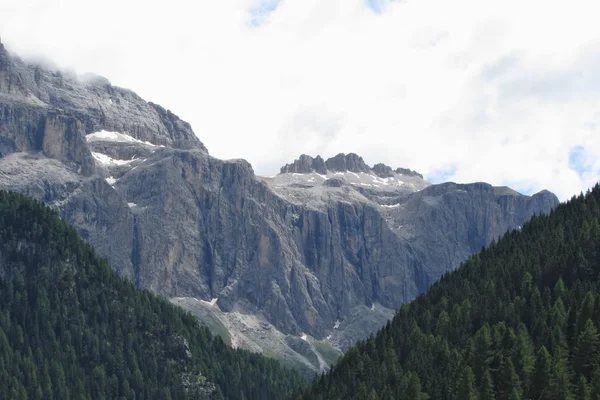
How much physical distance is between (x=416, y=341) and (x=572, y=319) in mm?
30384

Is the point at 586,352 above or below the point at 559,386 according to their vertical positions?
above

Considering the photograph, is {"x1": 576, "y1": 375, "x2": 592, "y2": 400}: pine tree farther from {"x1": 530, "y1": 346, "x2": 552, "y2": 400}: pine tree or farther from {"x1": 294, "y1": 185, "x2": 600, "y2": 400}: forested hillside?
{"x1": 530, "y1": 346, "x2": 552, "y2": 400}: pine tree

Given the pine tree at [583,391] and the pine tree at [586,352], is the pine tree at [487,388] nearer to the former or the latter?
the pine tree at [586,352]

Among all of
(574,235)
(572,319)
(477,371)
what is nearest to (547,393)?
(477,371)

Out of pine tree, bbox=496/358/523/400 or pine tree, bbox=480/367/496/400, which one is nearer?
pine tree, bbox=496/358/523/400

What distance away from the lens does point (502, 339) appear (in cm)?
15225

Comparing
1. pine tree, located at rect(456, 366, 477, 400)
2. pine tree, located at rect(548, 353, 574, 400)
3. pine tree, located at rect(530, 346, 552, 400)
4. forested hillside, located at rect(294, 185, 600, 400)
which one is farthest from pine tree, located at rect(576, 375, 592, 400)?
pine tree, located at rect(456, 366, 477, 400)

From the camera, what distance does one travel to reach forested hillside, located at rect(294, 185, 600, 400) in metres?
133

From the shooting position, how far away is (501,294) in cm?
18100

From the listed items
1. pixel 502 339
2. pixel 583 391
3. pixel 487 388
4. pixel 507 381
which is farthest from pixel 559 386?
pixel 502 339

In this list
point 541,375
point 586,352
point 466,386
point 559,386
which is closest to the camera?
point 559,386

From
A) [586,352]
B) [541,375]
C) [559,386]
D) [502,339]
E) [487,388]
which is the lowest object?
[559,386]

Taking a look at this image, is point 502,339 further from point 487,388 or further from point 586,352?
point 487,388

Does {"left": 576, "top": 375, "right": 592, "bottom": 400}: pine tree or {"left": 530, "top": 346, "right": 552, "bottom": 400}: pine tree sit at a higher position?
{"left": 530, "top": 346, "right": 552, "bottom": 400}: pine tree
